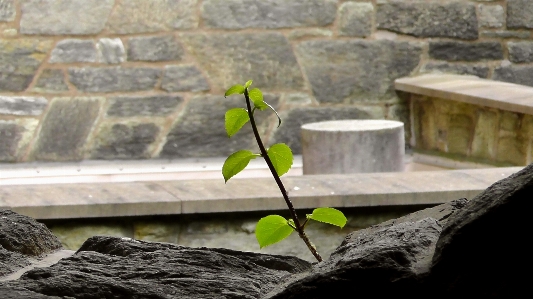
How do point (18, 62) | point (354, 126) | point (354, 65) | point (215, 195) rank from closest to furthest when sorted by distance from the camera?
point (215, 195), point (354, 126), point (18, 62), point (354, 65)

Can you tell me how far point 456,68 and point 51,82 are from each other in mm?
2859

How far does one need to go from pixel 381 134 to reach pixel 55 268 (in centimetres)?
396

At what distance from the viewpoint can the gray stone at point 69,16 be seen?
6277 millimetres

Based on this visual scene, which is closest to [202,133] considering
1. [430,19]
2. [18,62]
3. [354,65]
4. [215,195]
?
[354,65]

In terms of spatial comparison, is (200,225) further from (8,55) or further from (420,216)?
(8,55)

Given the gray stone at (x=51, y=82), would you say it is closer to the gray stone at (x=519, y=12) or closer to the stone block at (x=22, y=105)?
the stone block at (x=22, y=105)

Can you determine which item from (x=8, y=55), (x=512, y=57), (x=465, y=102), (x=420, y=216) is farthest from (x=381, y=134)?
(x=420, y=216)

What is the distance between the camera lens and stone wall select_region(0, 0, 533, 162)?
20.6 ft

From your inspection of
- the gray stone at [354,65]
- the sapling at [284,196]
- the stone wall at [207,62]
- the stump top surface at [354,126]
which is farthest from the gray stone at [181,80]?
the sapling at [284,196]

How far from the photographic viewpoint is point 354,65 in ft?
21.6

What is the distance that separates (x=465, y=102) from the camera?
18.6 ft

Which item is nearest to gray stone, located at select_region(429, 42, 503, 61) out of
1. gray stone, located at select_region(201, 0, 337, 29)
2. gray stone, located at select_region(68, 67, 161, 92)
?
gray stone, located at select_region(201, 0, 337, 29)

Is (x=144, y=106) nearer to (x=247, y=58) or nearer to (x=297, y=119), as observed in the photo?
(x=247, y=58)

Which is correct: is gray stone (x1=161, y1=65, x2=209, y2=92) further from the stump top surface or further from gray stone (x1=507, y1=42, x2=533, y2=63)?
gray stone (x1=507, y1=42, x2=533, y2=63)
